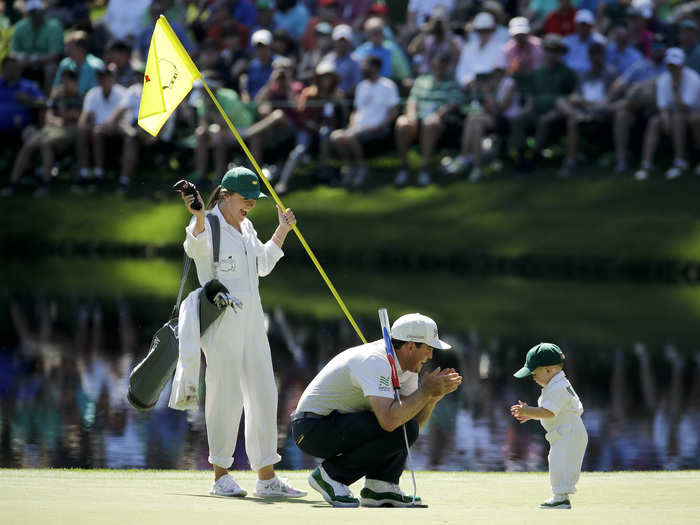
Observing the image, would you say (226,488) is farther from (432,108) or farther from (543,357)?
(432,108)

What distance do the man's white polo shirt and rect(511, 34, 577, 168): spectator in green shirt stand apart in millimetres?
14105

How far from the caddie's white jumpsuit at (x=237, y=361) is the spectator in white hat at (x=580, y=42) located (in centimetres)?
1452

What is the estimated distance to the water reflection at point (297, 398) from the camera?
10453mm

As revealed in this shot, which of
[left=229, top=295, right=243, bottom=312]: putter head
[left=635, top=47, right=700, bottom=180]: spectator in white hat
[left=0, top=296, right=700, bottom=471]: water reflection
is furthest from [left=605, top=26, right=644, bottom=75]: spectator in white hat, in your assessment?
[left=229, top=295, right=243, bottom=312]: putter head

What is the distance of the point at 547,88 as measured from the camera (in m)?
21.6

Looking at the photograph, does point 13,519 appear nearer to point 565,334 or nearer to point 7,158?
point 565,334

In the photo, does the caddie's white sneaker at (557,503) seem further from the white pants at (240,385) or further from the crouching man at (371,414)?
the white pants at (240,385)

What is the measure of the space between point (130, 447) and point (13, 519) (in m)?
4.28

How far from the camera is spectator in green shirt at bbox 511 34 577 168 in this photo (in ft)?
70.6

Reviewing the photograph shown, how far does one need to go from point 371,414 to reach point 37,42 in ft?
→ 62.5

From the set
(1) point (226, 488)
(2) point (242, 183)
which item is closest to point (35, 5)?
(2) point (242, 183)

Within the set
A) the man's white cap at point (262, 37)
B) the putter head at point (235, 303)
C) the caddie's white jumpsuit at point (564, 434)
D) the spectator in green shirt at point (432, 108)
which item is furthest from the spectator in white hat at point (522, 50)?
the caddie's white jumpsuit at point (564, 434)

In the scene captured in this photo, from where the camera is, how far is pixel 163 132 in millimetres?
23766

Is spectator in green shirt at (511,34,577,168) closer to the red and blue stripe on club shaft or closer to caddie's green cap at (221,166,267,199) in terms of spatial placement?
caddie's green cap at (221,166,267,199)
